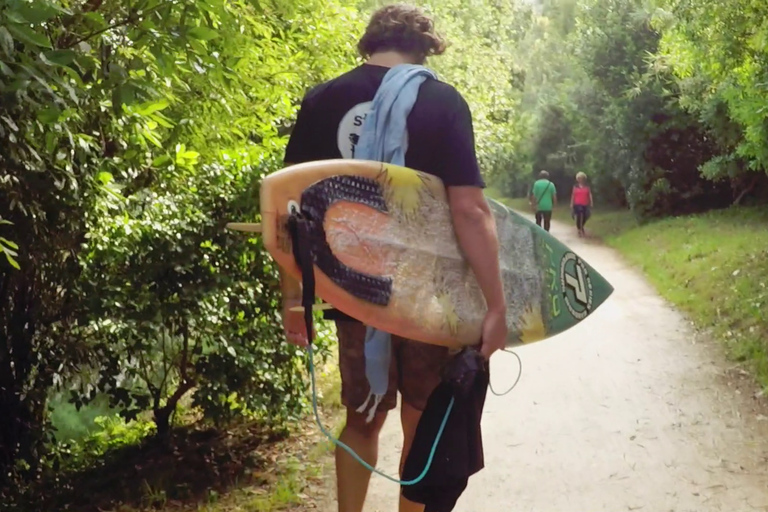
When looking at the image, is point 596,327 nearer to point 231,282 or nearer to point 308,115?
point 231,282

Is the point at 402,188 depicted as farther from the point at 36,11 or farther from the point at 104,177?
the point at 104,177

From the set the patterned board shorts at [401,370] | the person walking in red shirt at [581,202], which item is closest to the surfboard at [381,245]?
the patterned board shorts at [401,370]

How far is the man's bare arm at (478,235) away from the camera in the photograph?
9.25 ft

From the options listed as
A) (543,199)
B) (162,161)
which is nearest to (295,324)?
(162,161)

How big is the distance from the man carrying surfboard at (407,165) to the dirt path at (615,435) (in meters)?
1.63

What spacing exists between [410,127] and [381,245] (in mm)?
413

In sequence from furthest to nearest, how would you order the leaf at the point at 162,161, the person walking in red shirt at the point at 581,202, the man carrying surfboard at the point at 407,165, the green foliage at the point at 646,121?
the person walking in red shirt at the point at 581,202
the green foliage at the point at 646,121
the leaf at the point at 162,161
the man carrying surfboard at the point at 407,165

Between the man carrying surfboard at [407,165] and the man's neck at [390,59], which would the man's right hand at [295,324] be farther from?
the man's neck at [390,59]

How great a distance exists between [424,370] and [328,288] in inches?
21.0

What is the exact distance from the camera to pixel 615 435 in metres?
5.52

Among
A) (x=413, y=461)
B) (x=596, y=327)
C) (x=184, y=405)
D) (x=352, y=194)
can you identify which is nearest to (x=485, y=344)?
(x=413, y=461)

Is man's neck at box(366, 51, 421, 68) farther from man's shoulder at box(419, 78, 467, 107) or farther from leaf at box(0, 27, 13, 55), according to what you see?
leaf at box(0, 27, 13, 55)

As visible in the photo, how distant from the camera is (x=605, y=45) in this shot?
64.8ft

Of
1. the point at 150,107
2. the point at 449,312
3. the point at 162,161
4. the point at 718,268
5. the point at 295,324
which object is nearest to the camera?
the point at 449,312
